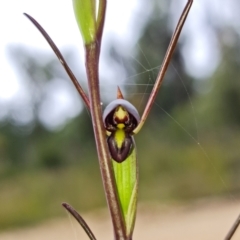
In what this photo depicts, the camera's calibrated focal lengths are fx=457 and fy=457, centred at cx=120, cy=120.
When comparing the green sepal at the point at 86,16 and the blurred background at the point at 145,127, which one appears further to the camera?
the blurred background at the point at 145,127

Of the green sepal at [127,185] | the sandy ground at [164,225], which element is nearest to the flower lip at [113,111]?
the green sepal at [127,185]

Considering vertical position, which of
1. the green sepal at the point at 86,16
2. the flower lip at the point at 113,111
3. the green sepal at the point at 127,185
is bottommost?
the green sepal at the point at 127,185

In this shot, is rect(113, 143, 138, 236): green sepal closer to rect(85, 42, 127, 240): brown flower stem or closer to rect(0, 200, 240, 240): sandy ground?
rect(85, 42, 127, 240): brown flower stem

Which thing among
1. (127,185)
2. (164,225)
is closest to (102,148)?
(127,185)

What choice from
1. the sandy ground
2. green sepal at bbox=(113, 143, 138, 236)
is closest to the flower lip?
green sepal at bbox=(113, 143, 138, 236)

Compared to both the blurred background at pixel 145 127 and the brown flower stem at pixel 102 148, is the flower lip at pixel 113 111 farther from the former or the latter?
the blurred background at pixel 145 127

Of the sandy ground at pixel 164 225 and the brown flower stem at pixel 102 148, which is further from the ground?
→ the brown flower stem at pixel 102 148
